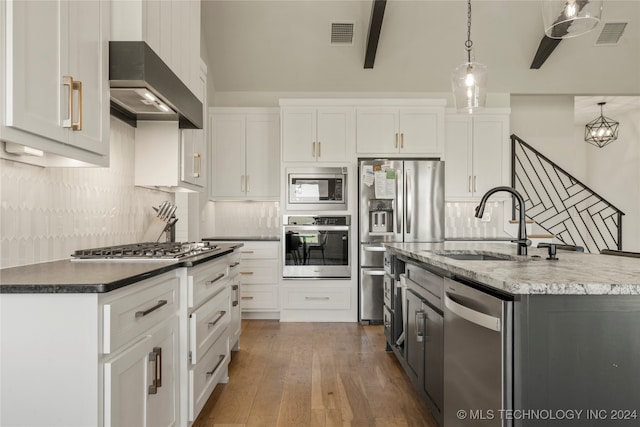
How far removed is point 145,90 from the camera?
6.73 feet

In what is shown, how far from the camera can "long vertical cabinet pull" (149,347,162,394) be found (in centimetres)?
160

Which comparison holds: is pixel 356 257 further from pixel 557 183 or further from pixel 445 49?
pixel 557 183

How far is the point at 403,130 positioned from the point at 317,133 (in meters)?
0.96

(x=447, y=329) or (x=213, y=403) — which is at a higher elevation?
(x=447, y=329)

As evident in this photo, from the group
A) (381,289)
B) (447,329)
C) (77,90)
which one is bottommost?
(381,289)

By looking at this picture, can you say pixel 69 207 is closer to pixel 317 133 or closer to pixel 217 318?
pixel 217 318

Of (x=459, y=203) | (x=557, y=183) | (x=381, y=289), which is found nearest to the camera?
(x=381, y=289)

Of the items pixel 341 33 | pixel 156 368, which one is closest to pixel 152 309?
pixel 156 368

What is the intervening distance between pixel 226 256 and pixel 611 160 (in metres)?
7.62

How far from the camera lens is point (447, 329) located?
1.84 metres

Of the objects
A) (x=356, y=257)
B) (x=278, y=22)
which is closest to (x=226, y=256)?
(x=356, y=257)

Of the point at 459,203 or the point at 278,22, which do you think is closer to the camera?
the point at 278,22

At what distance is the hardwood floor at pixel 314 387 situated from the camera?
7.50ft

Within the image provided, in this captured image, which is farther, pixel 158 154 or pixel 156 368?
pixel 158 154
